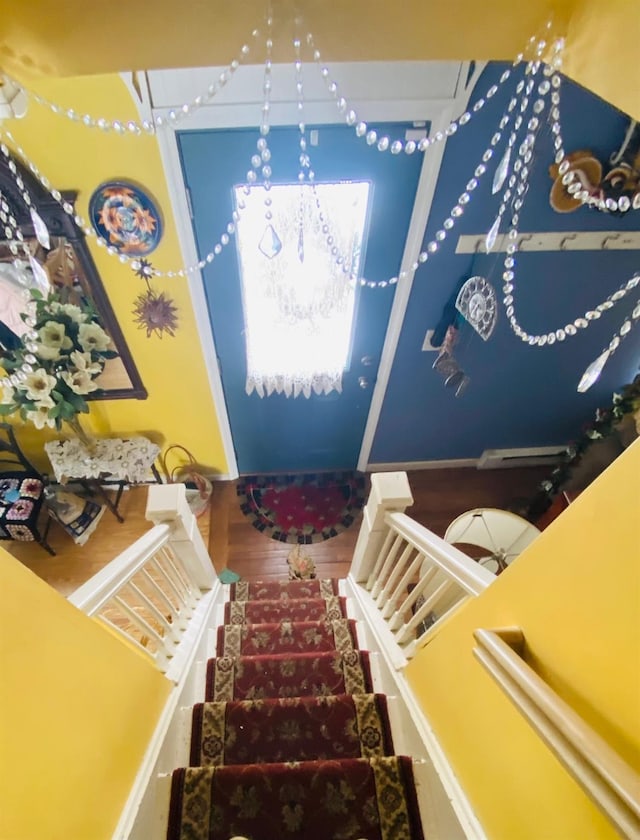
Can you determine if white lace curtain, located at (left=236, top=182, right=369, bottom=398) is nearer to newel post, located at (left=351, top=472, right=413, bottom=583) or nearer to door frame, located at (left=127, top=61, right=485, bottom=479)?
door frame, located at (left=127, top=61, right=485, bottom=479)

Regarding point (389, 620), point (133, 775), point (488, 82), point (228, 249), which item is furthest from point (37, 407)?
point (488, 82)

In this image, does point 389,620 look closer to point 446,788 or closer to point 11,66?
point 446,788

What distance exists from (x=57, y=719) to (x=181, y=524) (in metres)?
0.86

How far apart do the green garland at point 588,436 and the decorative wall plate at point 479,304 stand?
2.67ft

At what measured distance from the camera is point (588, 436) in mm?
2316

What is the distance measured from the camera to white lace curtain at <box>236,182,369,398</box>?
170cm

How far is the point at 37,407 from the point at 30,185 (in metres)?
0.96

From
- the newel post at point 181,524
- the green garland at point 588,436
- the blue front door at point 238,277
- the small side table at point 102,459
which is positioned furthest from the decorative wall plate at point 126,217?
the green garland at point 588,436

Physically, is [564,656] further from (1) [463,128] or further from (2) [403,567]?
(1) [463,128]

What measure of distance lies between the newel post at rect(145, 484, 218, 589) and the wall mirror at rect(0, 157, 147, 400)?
933mm

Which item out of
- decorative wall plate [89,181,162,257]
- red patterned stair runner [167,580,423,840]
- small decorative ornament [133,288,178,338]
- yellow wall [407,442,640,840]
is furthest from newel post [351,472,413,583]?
decorative wall plate [89,181,162,257]

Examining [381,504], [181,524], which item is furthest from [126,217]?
[381,504]

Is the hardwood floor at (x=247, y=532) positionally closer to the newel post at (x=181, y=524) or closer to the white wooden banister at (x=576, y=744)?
the newel post at (x=181, y=524)

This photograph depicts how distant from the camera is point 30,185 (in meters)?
1.60
